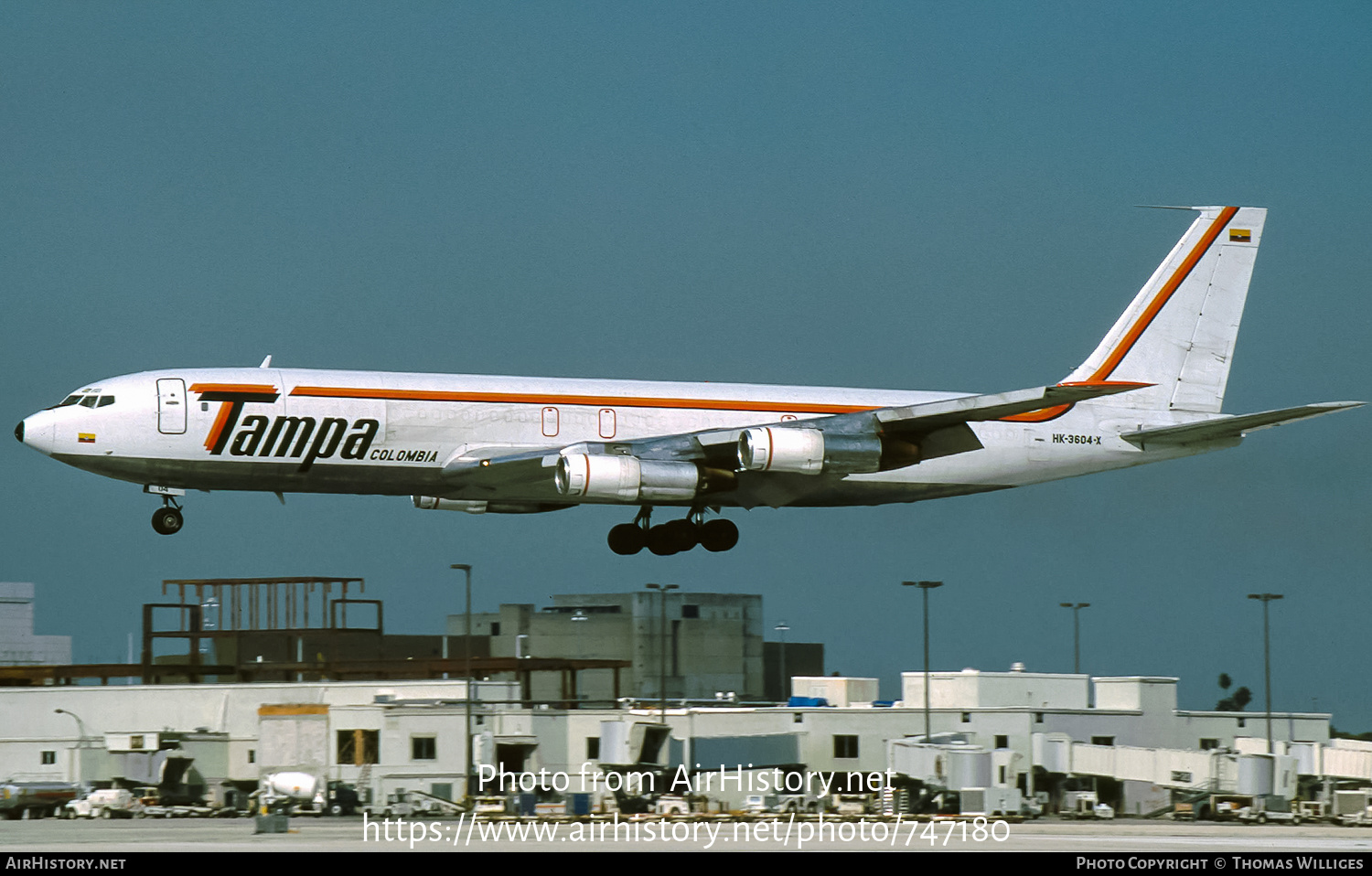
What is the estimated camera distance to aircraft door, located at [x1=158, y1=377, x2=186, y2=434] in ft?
162

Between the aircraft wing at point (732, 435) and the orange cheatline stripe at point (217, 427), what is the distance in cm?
646

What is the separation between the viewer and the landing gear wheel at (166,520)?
52.2 m

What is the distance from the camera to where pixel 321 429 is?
4997cm

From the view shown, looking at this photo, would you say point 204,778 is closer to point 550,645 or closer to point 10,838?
point 10,838

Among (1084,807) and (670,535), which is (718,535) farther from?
(1084,807)

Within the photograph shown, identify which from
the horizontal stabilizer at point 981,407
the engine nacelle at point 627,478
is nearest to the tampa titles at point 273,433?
the engine nacelle at point 627,478

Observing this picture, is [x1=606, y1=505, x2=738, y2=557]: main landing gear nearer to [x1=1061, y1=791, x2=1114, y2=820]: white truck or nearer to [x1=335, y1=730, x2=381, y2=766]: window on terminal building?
[x1=1061, y1=791, x2=1114, y2=820]: white truck

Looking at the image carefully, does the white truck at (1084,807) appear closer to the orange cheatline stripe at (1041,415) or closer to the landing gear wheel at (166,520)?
the orange cheatline stripe at (1041,415)

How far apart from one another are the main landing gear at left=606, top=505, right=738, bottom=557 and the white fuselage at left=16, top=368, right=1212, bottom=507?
2363 millimetres

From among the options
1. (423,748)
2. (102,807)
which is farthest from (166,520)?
(423,748)

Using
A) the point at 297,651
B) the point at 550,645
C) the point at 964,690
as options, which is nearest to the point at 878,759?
the point at 964,690

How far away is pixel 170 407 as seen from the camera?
1950 inches

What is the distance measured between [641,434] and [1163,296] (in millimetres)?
20586

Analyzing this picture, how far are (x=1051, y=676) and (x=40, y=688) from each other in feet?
168
